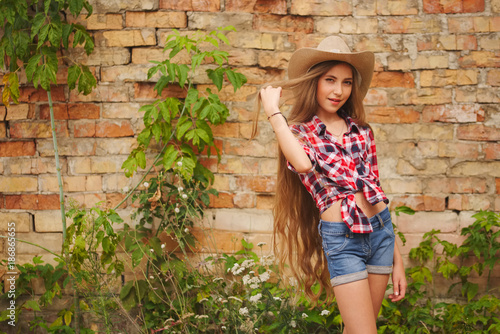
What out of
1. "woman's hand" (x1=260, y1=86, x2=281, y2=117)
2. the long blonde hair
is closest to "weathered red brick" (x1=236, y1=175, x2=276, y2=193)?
the long blonde hair

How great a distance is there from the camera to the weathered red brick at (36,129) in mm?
2979

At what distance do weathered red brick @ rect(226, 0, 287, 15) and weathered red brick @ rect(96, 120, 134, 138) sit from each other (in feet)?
3.62

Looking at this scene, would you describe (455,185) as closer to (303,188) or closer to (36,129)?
(303,188)

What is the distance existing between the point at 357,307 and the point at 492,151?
73.9 inches

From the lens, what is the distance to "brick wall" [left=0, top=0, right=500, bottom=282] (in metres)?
2.90

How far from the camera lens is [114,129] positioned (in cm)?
298

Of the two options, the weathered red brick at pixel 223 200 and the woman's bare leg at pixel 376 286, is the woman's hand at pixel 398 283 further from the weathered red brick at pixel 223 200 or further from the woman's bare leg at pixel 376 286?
the weathered red brick at pixel 223 200

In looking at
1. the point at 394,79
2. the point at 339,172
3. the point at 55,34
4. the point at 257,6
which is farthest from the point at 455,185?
the point at 55,34

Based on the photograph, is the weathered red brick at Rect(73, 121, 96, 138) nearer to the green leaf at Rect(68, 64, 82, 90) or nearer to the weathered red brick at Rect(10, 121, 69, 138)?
the weathered red brick at Rect(10, 121, 69, 138)

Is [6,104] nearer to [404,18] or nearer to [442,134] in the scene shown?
[404,18]

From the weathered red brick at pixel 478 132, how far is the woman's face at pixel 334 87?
1398 mm

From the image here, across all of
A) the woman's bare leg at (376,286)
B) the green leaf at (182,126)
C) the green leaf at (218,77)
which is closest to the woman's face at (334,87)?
the woman's bare leg at (376,286)

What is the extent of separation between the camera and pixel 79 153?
2.99 metres

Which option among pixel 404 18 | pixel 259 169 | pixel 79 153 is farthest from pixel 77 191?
pixel 404 18
